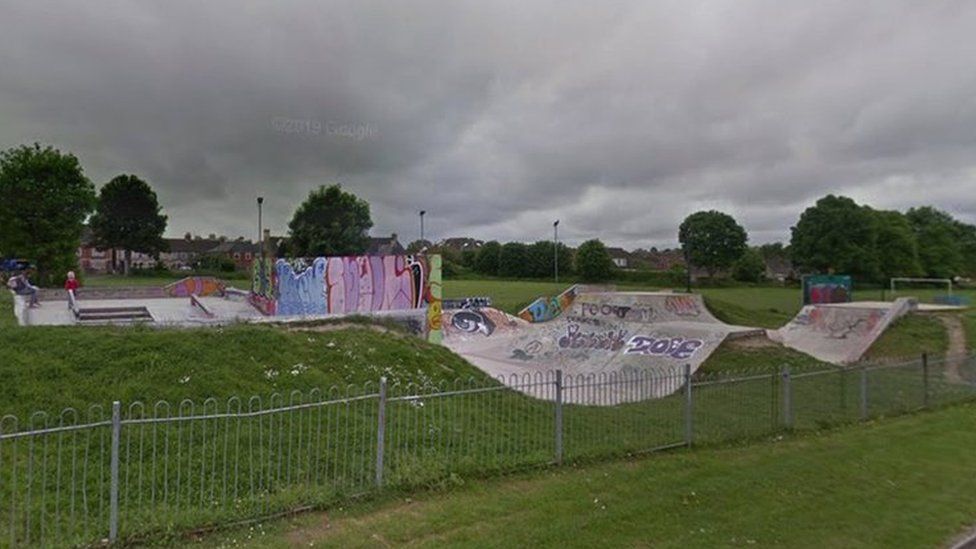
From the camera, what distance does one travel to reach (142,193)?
197ft

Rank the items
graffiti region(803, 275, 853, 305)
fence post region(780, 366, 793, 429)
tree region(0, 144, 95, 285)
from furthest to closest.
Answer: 1. graffiti region(803, 275, 853, 305)
2. tree region(0, 144, 95, 285)
3. fence post region(780, 366, 793, 429)

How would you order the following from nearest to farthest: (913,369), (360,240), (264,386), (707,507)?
(707,507), (264,386), (913,369), (360,240)

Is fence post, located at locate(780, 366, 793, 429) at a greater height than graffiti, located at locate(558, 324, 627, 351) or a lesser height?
greater

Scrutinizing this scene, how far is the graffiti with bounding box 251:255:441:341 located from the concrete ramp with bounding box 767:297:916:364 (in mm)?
14121

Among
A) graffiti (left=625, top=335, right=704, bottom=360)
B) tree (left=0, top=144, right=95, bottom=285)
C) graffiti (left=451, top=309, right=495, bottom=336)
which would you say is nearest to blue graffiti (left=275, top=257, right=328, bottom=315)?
graffiti (left=451, top=309, right=495, bottom=336)

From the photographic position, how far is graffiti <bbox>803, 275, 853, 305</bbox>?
34.6 m

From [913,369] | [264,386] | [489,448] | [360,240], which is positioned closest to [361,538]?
[489,448]

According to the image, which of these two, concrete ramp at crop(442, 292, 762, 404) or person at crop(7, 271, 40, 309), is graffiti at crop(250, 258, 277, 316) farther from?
person at crop(7, 271, 40, 309)

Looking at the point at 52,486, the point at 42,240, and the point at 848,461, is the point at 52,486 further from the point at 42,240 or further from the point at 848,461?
the point at 42,240

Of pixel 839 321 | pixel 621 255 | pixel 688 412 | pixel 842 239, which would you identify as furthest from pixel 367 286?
pixel 621 255

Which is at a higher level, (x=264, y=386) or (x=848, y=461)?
(x=264, y=386)

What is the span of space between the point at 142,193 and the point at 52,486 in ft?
209

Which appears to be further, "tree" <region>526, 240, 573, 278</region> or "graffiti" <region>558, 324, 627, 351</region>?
"tree" <region>526, 240, 573, 278</region>

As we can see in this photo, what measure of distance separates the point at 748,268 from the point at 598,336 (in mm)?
60095
